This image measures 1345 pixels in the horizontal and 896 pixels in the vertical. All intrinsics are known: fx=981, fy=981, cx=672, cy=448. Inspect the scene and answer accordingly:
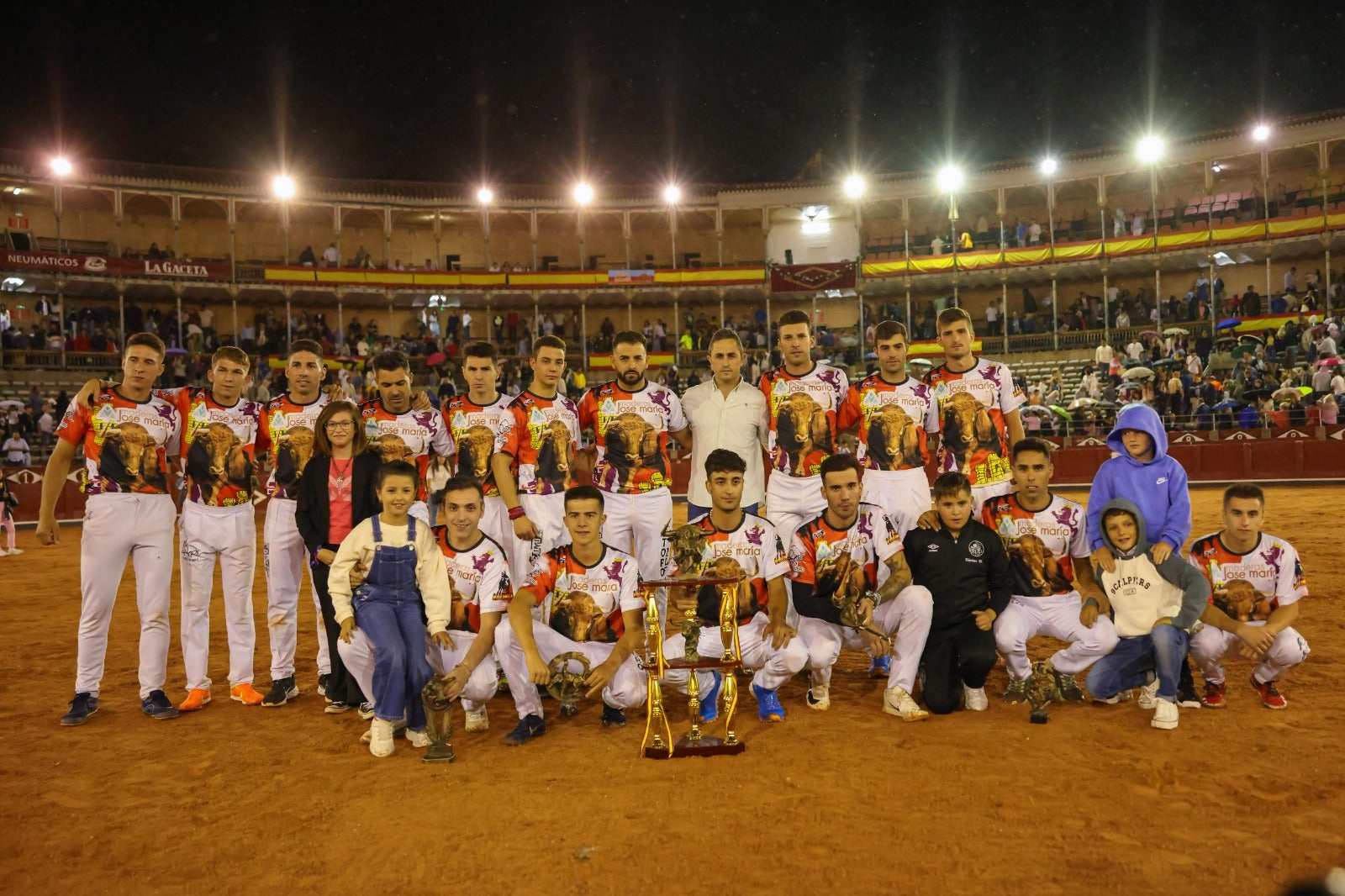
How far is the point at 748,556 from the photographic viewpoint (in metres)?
6.35

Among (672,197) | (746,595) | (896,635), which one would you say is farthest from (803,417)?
(672,197)

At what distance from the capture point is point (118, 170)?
3747 cm

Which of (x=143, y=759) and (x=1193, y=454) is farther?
(x=1193, y=454)

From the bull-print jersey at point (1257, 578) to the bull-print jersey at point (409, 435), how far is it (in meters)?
5.24

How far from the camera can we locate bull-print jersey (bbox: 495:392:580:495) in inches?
Result: 285

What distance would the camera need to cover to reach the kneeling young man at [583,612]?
5977 millimetres

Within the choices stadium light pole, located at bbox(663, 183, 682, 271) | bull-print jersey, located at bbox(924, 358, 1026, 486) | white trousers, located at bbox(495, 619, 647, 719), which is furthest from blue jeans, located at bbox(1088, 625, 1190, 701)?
stadium light pole, located at bbox(663, 183, 682, 271)

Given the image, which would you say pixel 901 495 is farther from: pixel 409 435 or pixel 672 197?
pixel 672 197

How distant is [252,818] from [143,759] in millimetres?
1386

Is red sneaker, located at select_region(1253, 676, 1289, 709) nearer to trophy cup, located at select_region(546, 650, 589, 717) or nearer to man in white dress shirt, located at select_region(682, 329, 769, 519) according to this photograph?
man in white dress shirt, located at select_region(682, 329, 769, 519)

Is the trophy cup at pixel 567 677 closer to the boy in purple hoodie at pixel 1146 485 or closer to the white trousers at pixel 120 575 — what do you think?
the white trousers at pixel 120 575

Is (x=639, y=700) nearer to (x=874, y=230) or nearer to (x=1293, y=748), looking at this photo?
(x=1293, y=748)

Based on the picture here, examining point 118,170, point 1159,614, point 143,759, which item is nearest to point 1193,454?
point 1159,614

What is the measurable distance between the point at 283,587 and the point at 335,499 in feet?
2.71
